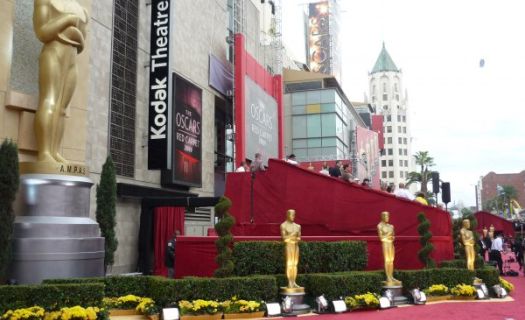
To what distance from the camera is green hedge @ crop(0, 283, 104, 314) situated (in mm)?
8477

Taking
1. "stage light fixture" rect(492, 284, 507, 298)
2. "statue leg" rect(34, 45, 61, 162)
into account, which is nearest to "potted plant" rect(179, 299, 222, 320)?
"statue leg" rect(34, 45, 61, 162)

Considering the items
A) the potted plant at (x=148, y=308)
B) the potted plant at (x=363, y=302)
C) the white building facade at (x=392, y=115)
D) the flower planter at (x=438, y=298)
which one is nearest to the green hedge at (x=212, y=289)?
the potted plant at (x=148, y=308)

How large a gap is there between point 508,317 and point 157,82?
15.2 meters

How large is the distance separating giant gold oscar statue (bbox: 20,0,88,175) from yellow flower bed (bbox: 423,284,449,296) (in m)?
9.26

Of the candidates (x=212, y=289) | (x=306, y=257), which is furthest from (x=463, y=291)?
(x=212, y=289)

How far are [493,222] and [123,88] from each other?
31602 millimetres

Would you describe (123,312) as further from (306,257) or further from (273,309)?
(306,257)

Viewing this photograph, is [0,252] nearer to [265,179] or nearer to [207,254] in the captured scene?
[207,254]

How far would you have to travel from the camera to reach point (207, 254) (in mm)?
12133

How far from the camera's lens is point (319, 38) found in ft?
276

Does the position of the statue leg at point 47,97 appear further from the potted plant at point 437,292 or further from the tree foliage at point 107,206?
the potted plant at point 437,292

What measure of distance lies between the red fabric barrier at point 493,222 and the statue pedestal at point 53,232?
3287 centimetres

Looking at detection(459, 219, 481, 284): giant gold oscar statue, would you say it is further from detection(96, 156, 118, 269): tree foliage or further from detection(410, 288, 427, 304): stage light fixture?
detection(96, 156, 118, 269): tree foliage

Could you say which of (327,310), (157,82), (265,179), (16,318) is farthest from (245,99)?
(16,318)
